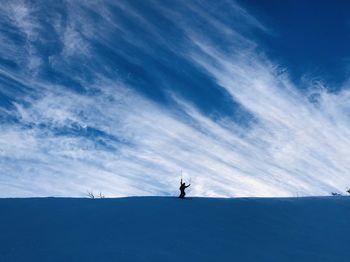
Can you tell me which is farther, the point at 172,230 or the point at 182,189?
the point at 182,189

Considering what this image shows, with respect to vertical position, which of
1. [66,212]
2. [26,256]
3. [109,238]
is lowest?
[26,256]

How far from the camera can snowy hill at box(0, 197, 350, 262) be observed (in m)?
6.65

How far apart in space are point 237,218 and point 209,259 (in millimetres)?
2820

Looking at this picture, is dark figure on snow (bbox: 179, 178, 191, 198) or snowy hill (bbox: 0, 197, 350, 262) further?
dark figure on snow (bbox: 179, 178, 191, 198)

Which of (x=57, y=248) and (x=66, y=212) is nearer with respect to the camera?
(x=57, y=248)

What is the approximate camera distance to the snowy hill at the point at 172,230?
6648 mm

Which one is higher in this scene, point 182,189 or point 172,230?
point 182,189

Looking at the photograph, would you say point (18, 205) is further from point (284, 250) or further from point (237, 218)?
point (284, 250)

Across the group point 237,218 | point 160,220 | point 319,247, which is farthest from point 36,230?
point 319,247

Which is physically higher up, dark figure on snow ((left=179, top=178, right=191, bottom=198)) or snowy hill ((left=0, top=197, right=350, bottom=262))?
dark figure on snow ((left=179, top=178, right=191, bottom=198))

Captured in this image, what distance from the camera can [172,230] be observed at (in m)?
8.03

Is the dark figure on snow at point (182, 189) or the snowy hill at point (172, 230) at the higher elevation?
the dark figure on snow at point (182, 189)

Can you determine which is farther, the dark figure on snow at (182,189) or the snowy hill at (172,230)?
the dark figure on snow at (182,189)

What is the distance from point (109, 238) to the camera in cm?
721
